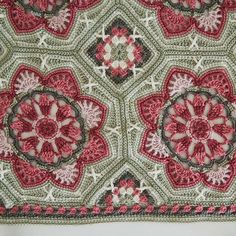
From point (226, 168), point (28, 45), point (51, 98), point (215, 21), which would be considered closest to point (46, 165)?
point (51, 98)

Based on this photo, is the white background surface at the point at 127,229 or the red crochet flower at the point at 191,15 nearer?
the white background surface at the point at 127,229

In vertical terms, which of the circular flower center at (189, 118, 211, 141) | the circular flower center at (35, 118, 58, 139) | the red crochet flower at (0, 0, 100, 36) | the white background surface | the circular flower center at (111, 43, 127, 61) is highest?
the red crochet flower at (0, 0, 100, 36)

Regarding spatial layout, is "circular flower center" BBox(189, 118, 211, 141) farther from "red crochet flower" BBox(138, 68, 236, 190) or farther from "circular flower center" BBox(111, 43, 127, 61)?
"circular flower center" BBox(111, 43, 127, 61)

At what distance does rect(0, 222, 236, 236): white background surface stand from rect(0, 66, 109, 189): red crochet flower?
4.1 inches

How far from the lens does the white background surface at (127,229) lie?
116cm

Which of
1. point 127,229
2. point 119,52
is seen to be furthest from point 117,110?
point 127,229

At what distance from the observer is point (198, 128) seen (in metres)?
1.25

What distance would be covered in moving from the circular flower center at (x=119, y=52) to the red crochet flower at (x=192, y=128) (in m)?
0.12

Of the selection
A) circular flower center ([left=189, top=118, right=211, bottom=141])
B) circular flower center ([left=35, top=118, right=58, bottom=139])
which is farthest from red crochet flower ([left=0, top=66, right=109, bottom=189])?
circular flower center ([left=189, top=118, right=211, bottom=141])

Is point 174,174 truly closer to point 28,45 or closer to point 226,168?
point 226,168

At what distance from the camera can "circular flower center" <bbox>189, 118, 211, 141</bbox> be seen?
1.25m

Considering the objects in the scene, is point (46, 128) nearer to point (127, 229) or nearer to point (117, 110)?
point (117, 110)

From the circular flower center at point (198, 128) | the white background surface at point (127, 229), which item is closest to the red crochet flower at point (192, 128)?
the circular flower center at point (198, 128)

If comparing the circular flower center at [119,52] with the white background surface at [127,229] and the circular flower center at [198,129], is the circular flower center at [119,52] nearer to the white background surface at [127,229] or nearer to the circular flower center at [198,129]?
the circular flower center at [198,129]
